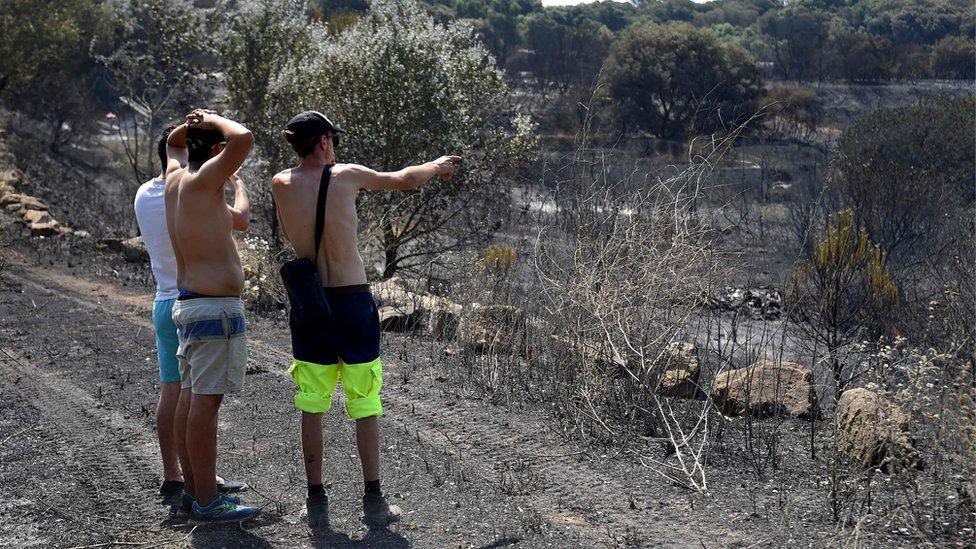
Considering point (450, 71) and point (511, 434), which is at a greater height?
point (450, 71)

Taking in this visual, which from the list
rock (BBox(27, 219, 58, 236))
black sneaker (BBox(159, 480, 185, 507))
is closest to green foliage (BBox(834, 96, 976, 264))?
black sneaker (BBox(159, 480, 185, 507))

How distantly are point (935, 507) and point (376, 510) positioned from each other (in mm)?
2334

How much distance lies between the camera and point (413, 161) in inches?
589

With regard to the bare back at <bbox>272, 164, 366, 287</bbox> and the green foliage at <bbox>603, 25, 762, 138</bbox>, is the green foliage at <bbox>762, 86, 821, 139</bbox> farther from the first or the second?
the bare back at <bbox>272, 164, 366, 287</bbox>

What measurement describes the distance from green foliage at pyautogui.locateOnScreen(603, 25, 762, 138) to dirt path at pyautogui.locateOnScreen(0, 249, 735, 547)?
30952 mm

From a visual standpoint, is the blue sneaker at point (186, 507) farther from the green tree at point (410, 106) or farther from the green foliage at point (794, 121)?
the green foliage at point (794, 121)

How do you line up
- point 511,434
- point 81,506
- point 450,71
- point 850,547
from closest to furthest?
point 850,547, point 81,506, point 511,434, point 450,71

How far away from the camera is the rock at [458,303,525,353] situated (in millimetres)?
7422

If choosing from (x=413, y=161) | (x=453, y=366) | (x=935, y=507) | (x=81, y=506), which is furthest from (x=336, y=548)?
(x=413, y=161)

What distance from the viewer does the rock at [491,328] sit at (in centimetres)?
742

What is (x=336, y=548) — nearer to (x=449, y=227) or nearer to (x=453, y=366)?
(x=453, y=366)

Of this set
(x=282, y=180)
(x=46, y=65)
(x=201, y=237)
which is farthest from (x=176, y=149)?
Answer: (x=46, y=65)

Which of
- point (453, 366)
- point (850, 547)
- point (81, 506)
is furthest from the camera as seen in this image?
point (453, 366)

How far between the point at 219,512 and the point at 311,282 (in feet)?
3.30
